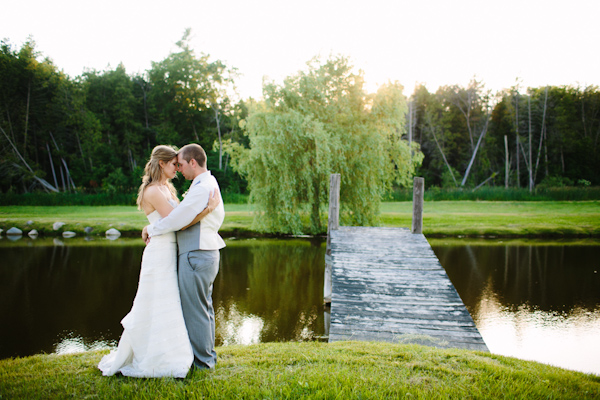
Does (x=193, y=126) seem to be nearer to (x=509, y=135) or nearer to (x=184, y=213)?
(x=509, y=135)

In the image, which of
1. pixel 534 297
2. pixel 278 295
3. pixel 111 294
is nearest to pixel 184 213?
pixel 278 295

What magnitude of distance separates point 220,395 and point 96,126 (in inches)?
1596

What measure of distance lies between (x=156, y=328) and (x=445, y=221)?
61.2ft

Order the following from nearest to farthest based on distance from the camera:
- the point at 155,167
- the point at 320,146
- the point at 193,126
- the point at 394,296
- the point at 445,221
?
the point at 155,167
the point at 394,296
the point at 320,146
the point at 445,221
the point at 193,126

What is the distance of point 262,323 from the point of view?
24.6ft

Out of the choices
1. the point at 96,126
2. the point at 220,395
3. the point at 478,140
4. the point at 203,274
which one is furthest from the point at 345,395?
the point at 478,140

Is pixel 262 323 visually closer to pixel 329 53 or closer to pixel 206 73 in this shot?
pixel 329 53

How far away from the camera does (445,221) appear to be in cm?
2009

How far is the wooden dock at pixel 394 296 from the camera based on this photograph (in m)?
5.68

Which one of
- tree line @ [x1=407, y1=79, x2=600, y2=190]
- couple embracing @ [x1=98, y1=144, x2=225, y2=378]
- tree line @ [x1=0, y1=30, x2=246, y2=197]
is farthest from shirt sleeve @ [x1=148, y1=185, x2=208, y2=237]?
tree line @ [x1=407, y1=79, x2=600, y2=190]

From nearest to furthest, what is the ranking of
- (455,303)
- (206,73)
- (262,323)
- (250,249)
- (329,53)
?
(455,303) < (262,323) < (250,249) < (329,53) < (206,73)

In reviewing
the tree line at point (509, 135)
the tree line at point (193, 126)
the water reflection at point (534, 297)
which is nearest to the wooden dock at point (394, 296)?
the water reflection at point (534, 297)

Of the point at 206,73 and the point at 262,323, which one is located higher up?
the point at 206,73

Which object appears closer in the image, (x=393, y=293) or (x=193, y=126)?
(x=393, y=293)
